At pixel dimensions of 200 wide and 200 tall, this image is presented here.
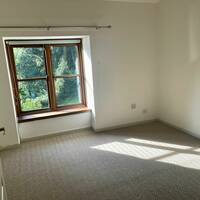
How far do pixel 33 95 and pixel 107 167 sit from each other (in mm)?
2112

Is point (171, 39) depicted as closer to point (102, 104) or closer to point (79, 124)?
point (102, 104)

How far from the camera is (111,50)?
148 inches

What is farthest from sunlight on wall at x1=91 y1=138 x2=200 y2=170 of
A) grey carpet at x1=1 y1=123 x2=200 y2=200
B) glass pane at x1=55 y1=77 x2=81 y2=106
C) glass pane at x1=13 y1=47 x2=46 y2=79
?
glass pane at x1=13 y1=47 x2=46 y2=79

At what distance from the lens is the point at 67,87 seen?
13.3 feet

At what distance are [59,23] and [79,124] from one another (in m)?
1.94

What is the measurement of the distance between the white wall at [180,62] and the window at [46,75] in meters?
1.71

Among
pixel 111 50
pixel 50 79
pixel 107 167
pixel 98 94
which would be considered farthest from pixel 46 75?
pixel 107 167

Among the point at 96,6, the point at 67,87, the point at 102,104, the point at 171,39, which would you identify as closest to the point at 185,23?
the point at 171,39

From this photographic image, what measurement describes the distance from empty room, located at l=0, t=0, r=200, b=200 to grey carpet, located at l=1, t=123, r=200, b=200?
0.02 m

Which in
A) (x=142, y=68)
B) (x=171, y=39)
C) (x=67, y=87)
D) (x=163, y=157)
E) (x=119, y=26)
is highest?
(x=119, y=26)

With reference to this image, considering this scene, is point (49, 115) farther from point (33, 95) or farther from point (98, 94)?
point (98, 94)

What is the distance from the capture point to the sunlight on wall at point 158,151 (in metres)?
2.69

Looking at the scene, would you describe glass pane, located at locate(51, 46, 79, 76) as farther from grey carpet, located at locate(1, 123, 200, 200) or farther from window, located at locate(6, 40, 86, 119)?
grey carpet, located at locate(1, 123, 200, 200)

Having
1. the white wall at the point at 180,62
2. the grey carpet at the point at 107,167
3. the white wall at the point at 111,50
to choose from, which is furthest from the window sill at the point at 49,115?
the white wall at the point at 180,62
